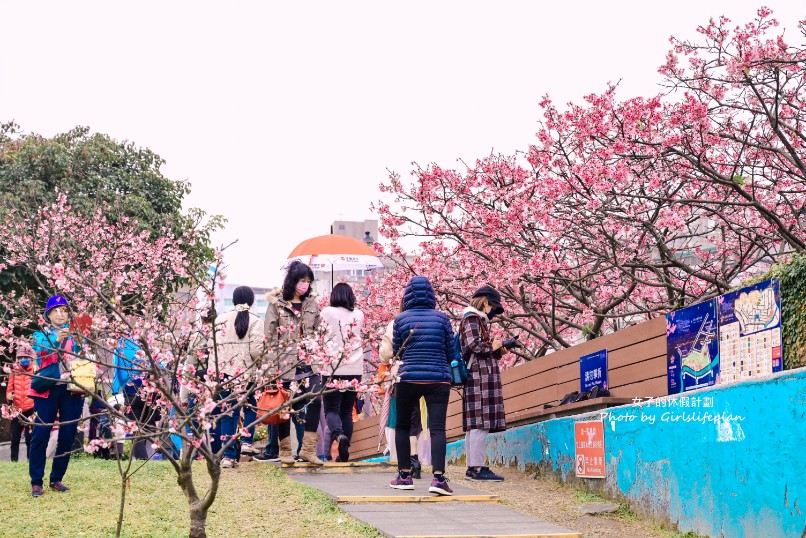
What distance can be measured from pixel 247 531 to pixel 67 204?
16447 mm

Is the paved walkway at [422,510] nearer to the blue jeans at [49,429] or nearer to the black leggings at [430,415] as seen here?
the black leggings at [430,415]

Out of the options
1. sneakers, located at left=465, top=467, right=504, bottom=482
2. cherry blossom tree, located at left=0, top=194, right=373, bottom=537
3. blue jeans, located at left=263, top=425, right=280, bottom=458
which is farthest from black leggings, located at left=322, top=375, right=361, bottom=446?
sneakers, located at left=465, top=467, right=504, bottom=482

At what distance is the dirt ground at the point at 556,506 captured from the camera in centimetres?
717

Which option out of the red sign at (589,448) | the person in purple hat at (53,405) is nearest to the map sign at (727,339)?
the red sign at (589,448)

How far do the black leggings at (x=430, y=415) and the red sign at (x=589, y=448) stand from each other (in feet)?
4.42

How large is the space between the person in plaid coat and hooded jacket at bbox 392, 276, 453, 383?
608 mm

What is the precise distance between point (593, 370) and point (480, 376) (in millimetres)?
1471

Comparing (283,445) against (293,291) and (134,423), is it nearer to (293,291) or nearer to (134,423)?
(293,291)

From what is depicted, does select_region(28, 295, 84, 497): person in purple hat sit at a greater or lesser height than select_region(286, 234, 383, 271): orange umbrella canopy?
lesser

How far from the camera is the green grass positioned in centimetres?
667

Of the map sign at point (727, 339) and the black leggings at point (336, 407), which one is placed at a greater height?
the map sign at point (727, 339)

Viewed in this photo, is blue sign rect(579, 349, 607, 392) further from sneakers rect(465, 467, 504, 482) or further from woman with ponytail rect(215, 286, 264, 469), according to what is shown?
woman with ponytail rect(215, 286, 264, 469)

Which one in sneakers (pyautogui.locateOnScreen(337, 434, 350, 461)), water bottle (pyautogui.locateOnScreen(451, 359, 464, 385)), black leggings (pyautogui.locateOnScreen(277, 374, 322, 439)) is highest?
water bottle (pyautogui.locateOnScreen(451, 359, 464, 385))

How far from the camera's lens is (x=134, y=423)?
17.8ft
